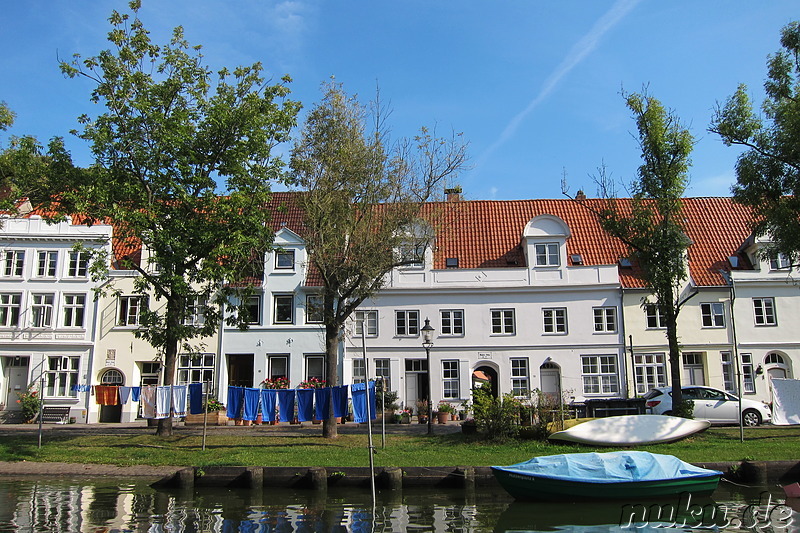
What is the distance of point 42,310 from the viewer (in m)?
37.8

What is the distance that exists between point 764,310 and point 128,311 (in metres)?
35.2

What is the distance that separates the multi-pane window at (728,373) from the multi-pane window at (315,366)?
2158cm

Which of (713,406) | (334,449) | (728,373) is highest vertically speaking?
(728,373)

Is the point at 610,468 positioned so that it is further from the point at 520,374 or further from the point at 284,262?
the point at 284,262

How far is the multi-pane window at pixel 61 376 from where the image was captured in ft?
122

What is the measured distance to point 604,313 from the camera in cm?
3659

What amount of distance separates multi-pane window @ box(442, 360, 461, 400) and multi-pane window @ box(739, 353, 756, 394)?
15.1 metres

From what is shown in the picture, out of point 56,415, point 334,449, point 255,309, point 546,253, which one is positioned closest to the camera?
point 334,449

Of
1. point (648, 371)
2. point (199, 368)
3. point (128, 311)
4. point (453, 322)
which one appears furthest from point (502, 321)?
point (128, 311)

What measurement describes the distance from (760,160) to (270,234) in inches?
720

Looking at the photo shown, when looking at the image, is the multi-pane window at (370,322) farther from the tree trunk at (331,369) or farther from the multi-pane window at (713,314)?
the multi-pane window at (713,314)

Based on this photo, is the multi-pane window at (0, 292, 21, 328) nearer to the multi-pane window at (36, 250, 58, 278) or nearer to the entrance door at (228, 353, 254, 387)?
the multi-pane window at (36, 250, 58, 278)

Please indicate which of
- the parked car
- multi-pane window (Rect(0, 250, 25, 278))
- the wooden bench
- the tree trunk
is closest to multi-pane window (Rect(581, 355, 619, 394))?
the parked car

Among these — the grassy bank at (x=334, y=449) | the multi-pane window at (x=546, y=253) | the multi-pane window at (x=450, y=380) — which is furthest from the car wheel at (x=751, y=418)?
the multi-pane window at (x=450, y=380)
